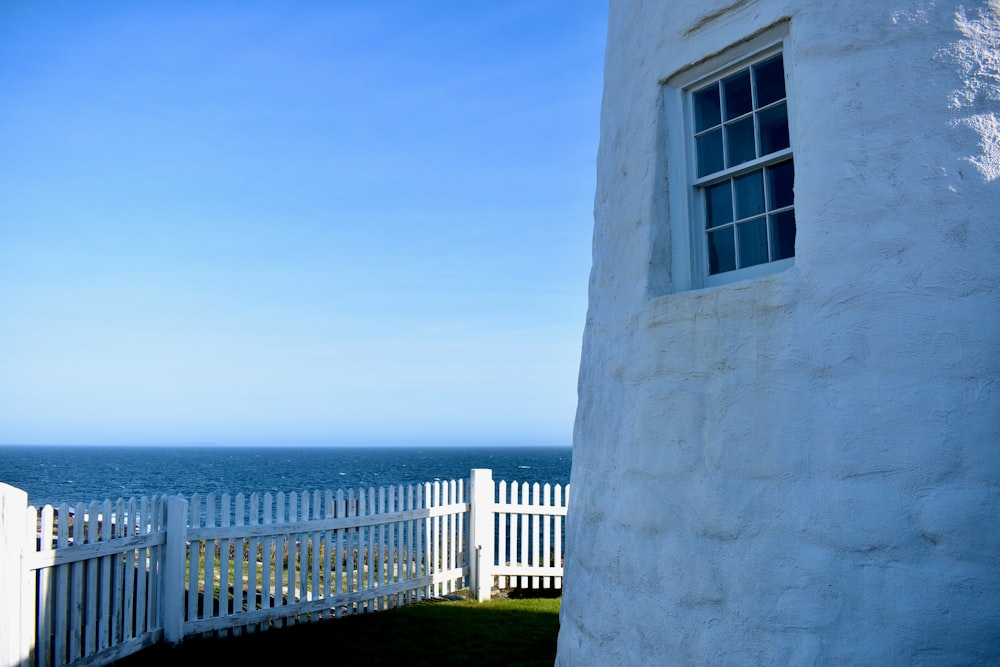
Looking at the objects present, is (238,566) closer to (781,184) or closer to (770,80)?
(781,184)

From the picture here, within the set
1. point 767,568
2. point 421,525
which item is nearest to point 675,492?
point 767,568

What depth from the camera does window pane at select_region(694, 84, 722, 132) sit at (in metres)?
4.84

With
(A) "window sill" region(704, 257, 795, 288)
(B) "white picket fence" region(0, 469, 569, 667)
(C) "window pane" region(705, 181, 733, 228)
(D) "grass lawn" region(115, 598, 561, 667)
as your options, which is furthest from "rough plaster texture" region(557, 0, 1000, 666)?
(D) "grass lawn" region(115, 598, 561, 667)

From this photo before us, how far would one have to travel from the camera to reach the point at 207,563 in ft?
26.7

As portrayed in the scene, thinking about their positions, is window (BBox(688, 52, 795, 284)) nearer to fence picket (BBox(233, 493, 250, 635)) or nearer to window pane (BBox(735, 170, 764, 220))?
window pane (BBox(735, 170, 764, 220))

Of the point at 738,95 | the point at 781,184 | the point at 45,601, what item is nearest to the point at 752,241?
the point at 781,184

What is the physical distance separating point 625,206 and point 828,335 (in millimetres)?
1712

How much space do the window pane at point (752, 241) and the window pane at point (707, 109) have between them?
720mm

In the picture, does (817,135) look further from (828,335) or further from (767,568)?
(767,568)

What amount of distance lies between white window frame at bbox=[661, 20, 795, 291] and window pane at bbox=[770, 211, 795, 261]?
0.42 feet

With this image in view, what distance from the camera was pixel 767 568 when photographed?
382 centimetres

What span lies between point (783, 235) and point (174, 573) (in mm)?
6478

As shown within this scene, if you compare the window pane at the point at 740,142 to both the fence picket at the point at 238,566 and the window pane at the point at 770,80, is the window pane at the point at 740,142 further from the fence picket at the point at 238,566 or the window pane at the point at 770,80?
the fence picket at the point at 238,566

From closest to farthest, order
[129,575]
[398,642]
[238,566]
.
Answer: [129,575] → [398,642] → [238,566]
